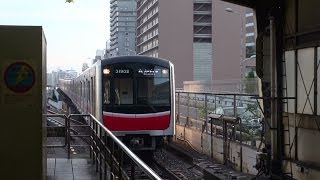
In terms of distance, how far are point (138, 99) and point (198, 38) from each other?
106 metres

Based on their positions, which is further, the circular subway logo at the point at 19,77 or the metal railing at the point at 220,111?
the metal railing at the point at 220,111

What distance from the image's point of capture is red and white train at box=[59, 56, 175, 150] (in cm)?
1781

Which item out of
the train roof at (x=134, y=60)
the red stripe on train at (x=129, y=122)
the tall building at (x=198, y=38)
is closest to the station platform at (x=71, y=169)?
the red stripe on train at (x=129, y=122)

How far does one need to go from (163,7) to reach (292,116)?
347ft

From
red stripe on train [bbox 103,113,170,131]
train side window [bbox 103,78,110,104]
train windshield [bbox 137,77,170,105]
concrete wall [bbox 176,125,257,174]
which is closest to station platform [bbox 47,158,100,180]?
concrete wall [bbox 176,125,257,174]

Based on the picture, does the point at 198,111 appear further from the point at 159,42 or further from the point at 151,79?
the point at 159,42

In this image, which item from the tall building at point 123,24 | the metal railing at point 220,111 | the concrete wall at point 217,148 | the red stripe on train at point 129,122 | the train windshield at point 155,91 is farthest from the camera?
the tall building at point 123,24

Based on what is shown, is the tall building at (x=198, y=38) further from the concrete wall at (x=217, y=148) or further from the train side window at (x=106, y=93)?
the train side window at (x=106, y=93)

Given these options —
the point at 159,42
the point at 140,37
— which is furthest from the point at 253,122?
the point at 140,37

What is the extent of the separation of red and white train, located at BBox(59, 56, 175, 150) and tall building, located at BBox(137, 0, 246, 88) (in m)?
97.8

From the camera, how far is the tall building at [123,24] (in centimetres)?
14725

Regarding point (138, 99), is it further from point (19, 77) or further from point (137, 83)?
point (19, 77)

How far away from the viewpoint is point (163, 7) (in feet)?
383

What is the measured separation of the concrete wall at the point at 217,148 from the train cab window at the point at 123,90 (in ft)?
10.1
